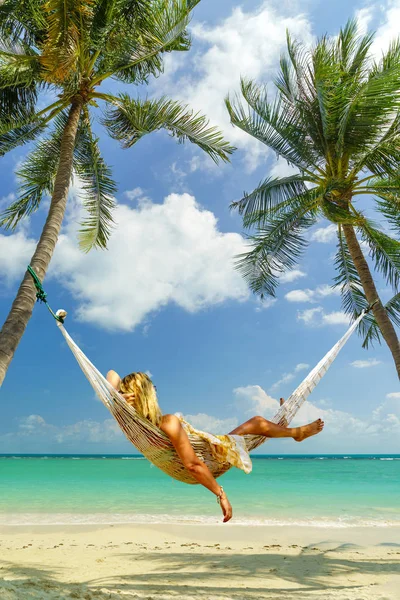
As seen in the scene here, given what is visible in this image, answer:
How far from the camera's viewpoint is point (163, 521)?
7.45 m

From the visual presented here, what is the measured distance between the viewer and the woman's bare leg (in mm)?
2666

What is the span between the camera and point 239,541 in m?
5.73

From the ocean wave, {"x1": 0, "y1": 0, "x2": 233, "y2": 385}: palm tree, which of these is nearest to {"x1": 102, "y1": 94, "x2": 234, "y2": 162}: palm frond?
{"x1": 0, "y1": 0, "x2": 233, "y2": 385}: palm tree

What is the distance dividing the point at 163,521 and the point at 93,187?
491 centimetres

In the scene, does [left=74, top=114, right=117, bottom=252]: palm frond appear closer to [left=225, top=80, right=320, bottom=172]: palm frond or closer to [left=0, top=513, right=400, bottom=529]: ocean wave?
[left=225, top=80, right=320, bottom=172]: palm frond

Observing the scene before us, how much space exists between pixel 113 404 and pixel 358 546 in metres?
4.31

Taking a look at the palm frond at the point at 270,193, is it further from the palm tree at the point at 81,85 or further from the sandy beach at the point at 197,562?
the sandy beach at the point at 197,562

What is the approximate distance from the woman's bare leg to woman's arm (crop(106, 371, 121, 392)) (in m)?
0.68

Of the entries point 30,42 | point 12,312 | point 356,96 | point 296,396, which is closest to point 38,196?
point 30,42

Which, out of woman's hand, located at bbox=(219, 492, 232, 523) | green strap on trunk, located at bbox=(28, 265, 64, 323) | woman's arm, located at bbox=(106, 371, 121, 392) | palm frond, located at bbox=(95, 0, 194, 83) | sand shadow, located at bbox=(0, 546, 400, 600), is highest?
palm frond, located at bbox=(95, 0, 194, 83)

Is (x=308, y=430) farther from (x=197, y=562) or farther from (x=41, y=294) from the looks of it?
(x=197, y=562)

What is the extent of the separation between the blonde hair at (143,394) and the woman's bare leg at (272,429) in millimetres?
422

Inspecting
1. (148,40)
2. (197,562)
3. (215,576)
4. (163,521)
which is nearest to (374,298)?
(215,576)

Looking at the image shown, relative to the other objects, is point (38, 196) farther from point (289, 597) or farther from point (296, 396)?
point (289, 597)
